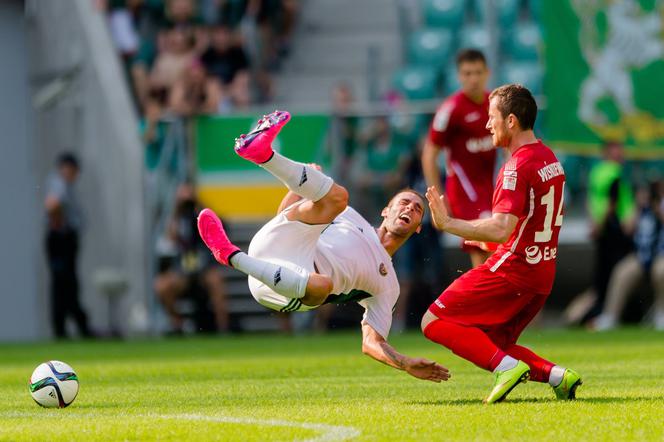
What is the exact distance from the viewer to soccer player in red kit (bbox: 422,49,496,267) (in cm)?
1310

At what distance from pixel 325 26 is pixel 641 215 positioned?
25.5 feet

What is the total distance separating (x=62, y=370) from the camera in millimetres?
8586

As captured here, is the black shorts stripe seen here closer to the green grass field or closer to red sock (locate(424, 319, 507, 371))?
the green grass field

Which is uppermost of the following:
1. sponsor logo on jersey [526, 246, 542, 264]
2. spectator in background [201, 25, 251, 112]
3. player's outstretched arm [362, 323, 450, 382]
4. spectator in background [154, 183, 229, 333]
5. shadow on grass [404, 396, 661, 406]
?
spectator in background [201, 25, 251, 112]

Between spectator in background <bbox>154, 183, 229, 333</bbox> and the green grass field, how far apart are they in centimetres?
474

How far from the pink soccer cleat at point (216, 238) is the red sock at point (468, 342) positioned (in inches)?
56.5

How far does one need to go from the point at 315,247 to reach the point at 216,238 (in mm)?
689

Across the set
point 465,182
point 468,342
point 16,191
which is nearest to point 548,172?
point 468,342

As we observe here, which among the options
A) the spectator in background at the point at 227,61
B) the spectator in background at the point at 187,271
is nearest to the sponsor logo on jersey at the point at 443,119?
the spectator in background at the point at 187,271

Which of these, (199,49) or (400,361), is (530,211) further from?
(199,49)

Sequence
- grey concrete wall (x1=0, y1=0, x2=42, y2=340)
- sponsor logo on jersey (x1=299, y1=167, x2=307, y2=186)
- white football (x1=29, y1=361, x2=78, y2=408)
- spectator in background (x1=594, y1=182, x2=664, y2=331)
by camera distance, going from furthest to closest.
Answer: grey concrete wall (x1=0, y1=0, x2=42, y2=340) < spectator in background (x1=594, y1=182, x2=664, y2=331) < sponsor logo on jersey (x1=299, y1=167, x2=307, y2=186) < white football (x1=29, y1=361, x2=78, y2=408)

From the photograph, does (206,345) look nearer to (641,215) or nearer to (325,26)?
(641,215)

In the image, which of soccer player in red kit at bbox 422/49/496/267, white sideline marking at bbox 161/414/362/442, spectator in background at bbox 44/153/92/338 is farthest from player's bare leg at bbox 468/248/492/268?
spectator in background at bbox 44/153/92/338

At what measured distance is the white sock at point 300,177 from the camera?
912 centimetres
